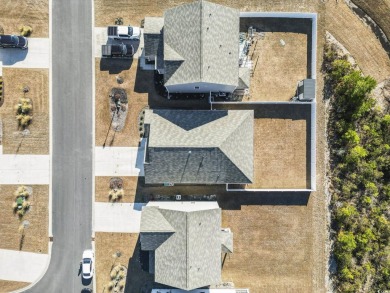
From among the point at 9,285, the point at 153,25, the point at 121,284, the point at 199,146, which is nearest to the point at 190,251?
the point at 199,146

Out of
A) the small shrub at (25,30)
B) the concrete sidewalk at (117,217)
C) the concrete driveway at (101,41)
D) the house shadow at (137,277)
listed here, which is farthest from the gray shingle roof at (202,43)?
the house shadow at (137,277)

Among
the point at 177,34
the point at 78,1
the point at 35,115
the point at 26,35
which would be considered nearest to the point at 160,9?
the point at 177,34

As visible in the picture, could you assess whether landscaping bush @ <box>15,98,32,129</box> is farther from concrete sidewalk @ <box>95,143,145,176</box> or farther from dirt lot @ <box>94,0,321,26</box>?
dirt lot @ <box>94,0,321,26</box>

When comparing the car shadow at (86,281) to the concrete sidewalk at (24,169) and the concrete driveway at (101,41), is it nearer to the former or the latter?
the concrete sidewalk at (24,169)

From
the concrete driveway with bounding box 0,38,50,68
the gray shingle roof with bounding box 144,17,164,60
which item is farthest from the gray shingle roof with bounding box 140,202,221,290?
the concrete driveway with bounding box 0,38,50,68

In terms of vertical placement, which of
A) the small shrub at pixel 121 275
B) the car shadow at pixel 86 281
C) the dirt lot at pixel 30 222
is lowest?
the car shadow at pixel 86 281
